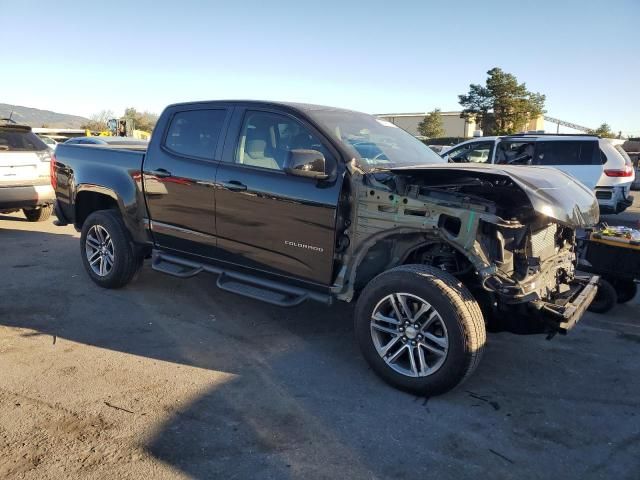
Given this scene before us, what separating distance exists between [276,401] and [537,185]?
2200 millimetres

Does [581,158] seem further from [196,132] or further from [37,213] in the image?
[37,213]

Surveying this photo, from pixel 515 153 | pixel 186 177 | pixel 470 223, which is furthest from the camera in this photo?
pixel 515 153

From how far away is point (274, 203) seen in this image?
13.5ft

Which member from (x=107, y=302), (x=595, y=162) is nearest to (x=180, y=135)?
(x=107, y=302)

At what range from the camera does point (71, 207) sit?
587 cm

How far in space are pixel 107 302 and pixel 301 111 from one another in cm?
275

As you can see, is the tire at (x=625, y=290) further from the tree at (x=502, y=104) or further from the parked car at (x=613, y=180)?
the tree at (x=502, y=104)

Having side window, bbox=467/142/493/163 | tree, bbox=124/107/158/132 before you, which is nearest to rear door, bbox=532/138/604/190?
side window, bbox=467/142/493/163

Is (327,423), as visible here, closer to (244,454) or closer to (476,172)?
(244,454)

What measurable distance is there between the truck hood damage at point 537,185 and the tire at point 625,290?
1680 mm

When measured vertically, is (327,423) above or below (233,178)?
below

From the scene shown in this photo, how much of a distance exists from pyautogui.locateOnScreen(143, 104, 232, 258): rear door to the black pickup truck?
13mm

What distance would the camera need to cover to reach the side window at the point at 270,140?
4156mm

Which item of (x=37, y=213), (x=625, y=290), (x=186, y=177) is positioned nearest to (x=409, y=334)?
(x=186, y=177)
